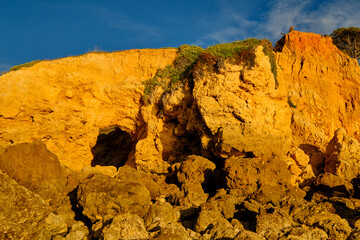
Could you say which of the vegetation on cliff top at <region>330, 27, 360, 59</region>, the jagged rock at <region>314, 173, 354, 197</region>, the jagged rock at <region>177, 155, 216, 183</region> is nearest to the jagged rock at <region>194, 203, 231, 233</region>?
the jagged rock at <region>177, 155, 216, 183</region>

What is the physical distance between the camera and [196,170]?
1178cm

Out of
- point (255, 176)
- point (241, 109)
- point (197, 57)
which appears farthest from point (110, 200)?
point (197, 57)

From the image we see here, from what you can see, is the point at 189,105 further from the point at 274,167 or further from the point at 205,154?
the point at 274,167

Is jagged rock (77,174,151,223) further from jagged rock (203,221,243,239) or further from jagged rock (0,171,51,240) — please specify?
jagged rock (203,221,243,239)

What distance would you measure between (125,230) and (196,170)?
574 centimetres

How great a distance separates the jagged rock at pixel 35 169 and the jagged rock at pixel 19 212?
4.44 feet

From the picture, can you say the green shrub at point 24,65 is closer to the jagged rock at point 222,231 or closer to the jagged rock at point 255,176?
the jagged rock at point 255,176

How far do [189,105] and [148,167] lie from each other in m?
3.89

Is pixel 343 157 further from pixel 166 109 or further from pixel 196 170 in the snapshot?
pixel 166 109

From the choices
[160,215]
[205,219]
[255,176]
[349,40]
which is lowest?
[205,219]

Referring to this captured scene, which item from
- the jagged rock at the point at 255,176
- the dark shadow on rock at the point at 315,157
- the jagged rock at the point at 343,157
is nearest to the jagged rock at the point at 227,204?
the jagged rock at the point at 255,176

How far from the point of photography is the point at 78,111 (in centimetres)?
1516

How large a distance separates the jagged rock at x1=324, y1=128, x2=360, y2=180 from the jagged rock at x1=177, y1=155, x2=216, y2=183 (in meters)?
6.27

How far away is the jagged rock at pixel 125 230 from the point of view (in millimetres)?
6282
